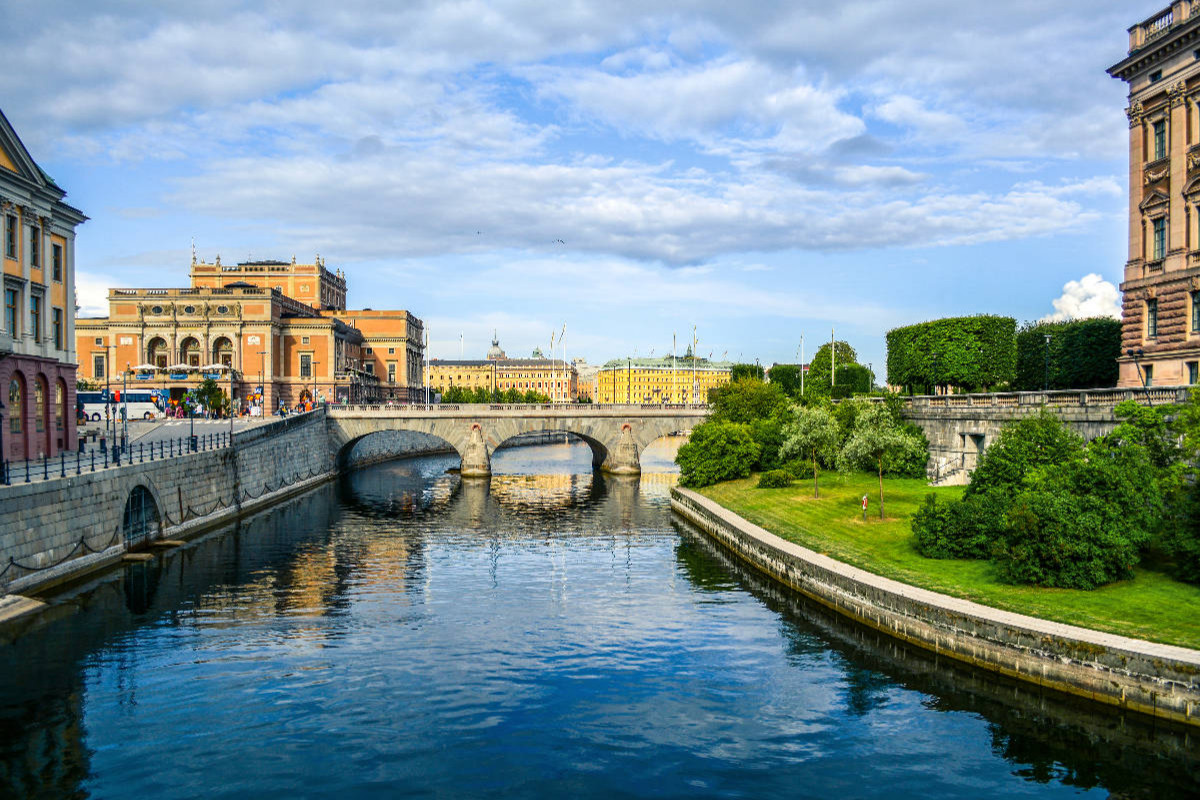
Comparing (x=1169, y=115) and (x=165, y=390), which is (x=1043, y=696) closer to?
(x=1169, y=115)

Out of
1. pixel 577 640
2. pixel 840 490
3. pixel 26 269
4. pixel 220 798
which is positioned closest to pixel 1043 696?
pixel 577 640

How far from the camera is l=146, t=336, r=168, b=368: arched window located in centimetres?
12338

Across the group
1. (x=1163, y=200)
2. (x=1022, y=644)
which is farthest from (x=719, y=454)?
(x=1022, y=644)

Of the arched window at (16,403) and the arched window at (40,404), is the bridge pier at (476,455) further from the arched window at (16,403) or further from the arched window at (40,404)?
the arched window at (16,403)

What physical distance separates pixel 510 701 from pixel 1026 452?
23921mm

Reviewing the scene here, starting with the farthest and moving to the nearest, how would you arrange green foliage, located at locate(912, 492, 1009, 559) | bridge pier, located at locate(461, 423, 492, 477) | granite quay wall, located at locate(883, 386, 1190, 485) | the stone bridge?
bridge pier, located at locate(461, 423, 492, 477) < the stone bridge < granite quay wall, located at locate(883, 386, 1190, 485) < green foliage, located at locate(912, 492, 1009, 559)

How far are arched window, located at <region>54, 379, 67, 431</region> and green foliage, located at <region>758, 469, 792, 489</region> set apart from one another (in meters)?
43.9

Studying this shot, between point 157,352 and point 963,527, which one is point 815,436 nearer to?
point 963,527

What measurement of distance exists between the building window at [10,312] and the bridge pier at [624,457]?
2260 inches

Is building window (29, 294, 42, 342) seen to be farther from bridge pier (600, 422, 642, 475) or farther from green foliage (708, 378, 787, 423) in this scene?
bridge pier (600, 422, 642, 475)

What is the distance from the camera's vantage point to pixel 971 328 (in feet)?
261

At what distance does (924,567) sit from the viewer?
1332 inches

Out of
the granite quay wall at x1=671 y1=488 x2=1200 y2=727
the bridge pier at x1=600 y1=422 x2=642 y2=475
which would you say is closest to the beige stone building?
the granite quay wall at x1=671 y1=488 x2=1200 y2=727

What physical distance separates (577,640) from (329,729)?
33.6ft
